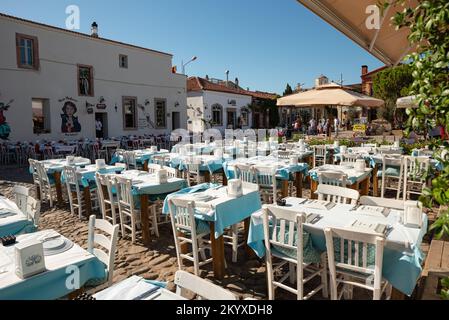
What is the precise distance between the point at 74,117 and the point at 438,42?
→ 1624cm

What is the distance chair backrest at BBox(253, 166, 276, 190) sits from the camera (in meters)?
5.06

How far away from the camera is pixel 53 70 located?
14.5 meters

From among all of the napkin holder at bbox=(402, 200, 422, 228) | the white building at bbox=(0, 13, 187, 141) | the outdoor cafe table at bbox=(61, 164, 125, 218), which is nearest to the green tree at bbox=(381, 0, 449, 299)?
the napkin holder at bbox=(402, 200, 422, 228)

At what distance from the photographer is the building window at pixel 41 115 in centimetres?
1416

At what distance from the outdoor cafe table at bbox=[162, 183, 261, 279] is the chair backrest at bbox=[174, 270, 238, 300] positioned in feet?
5.02

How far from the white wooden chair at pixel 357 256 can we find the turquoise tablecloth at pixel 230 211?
4.02 ft

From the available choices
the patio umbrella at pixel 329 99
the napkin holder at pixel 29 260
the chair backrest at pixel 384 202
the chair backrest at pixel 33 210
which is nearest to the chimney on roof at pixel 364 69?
the patio umbrella at pixel 329 99

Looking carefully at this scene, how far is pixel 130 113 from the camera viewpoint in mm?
18141

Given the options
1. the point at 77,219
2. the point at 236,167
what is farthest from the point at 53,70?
the point at 236,167

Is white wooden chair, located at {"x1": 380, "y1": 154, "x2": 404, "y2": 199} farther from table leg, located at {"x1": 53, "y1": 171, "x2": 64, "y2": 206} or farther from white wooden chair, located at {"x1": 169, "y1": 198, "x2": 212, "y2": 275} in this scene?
table leg, located at {"x1": 53, "y1": 171, "x2": 64, "y2": 206}

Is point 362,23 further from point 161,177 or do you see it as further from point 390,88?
point 390,88
